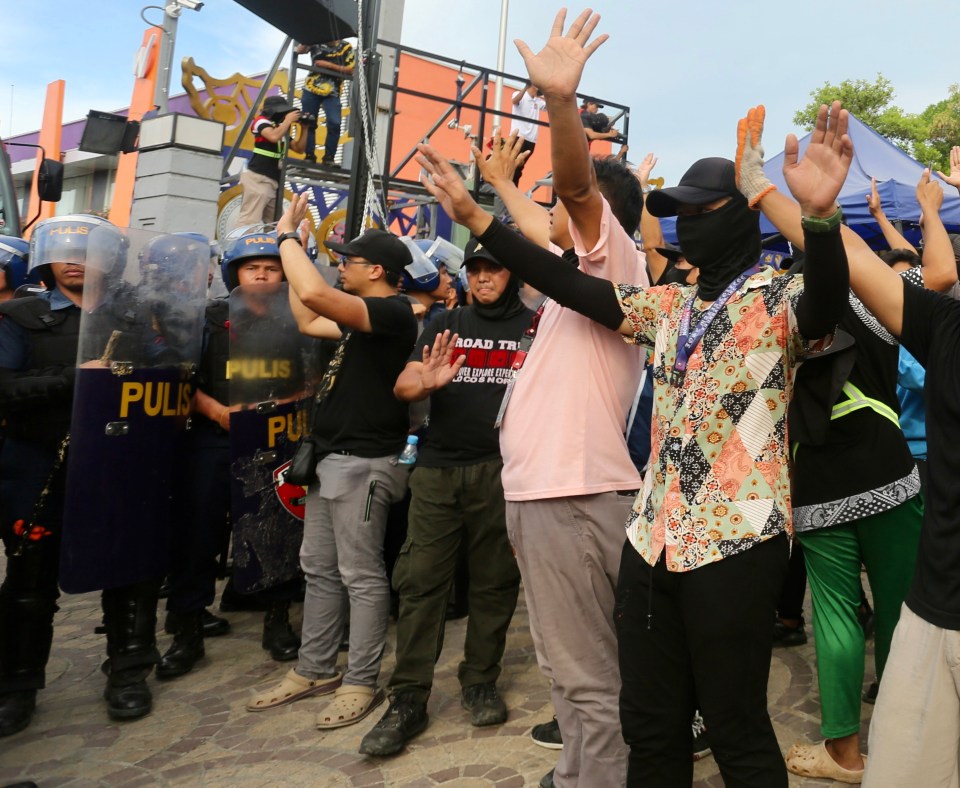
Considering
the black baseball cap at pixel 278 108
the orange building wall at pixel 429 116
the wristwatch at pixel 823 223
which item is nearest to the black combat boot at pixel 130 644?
the wristwatch at pixel 823 223

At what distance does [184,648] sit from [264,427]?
4.24ft

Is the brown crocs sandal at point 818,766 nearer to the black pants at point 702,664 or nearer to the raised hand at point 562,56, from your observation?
the black pants at point 702,664

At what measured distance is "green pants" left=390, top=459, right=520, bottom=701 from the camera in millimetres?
3730

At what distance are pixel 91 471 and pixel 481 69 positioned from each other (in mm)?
6967

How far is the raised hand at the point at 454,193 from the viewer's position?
2.47 meters

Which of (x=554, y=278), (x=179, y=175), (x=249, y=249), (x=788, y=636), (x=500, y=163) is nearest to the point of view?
(x=554, y=278)

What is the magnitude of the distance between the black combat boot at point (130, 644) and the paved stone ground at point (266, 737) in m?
0.11

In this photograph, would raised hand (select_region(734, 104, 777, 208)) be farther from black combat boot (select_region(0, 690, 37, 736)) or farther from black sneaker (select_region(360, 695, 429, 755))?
black combat boot (select_region(0, 690, 37, 736))

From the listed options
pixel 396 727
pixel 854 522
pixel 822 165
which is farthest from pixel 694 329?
pixel 396 727

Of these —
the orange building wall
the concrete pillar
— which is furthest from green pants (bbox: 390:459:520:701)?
the orange building wall

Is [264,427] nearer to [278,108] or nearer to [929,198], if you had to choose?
[929,198]

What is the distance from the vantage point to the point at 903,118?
22.2m

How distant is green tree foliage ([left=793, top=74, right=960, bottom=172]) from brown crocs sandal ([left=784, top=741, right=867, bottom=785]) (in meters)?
20.9

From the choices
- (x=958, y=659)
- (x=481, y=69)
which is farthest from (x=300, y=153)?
(x=958, y=659)
